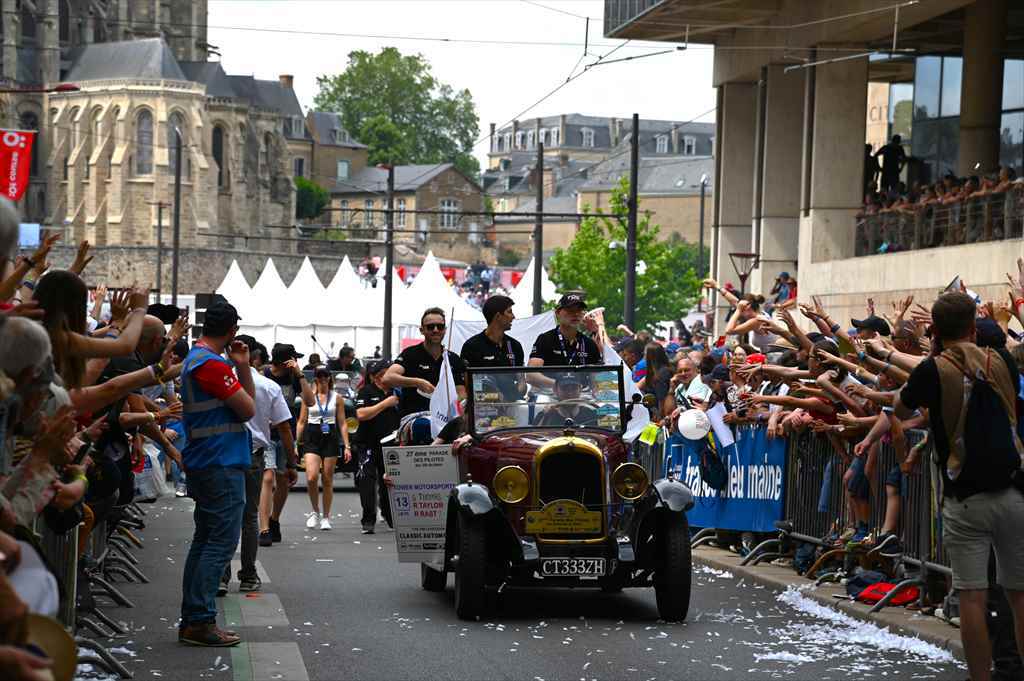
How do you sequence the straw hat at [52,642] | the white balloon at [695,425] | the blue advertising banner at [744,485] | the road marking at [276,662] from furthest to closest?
1. the white balloon at [695,425]
2. the blue advertising banner at [744,485]
3. the road marking at [276,662]
4. the straw hat at [52,642]

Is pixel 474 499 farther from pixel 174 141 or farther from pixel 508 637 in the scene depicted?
pixel 174 141

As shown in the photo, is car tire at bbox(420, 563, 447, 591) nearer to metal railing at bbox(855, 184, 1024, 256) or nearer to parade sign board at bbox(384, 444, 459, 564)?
parade sign board at bbox(384, 444, 459, 564)

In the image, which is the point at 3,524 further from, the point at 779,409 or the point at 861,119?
the point at 861,119

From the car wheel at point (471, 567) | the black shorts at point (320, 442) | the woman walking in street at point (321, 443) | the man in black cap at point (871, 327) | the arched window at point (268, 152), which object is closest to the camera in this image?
the car wheel at point (471, 567)

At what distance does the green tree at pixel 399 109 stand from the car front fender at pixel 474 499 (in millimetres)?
145538

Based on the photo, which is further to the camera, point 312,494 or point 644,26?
point 644,26

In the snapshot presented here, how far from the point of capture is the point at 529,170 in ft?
600

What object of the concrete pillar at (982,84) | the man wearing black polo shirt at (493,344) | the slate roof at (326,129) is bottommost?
the man wearing black polo shirt at (493,344)

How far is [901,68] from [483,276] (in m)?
65.4

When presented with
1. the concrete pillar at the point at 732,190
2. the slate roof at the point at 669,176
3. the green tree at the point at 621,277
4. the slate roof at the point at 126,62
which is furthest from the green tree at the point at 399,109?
the concrete pillar at the point at 732,190

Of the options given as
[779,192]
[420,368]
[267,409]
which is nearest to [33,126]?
[779,192]

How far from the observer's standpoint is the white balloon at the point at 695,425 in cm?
1563

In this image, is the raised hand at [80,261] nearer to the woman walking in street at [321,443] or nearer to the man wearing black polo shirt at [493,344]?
the man wearing black polo shirt at [493,344]

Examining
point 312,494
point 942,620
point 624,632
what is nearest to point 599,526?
point 624,632
